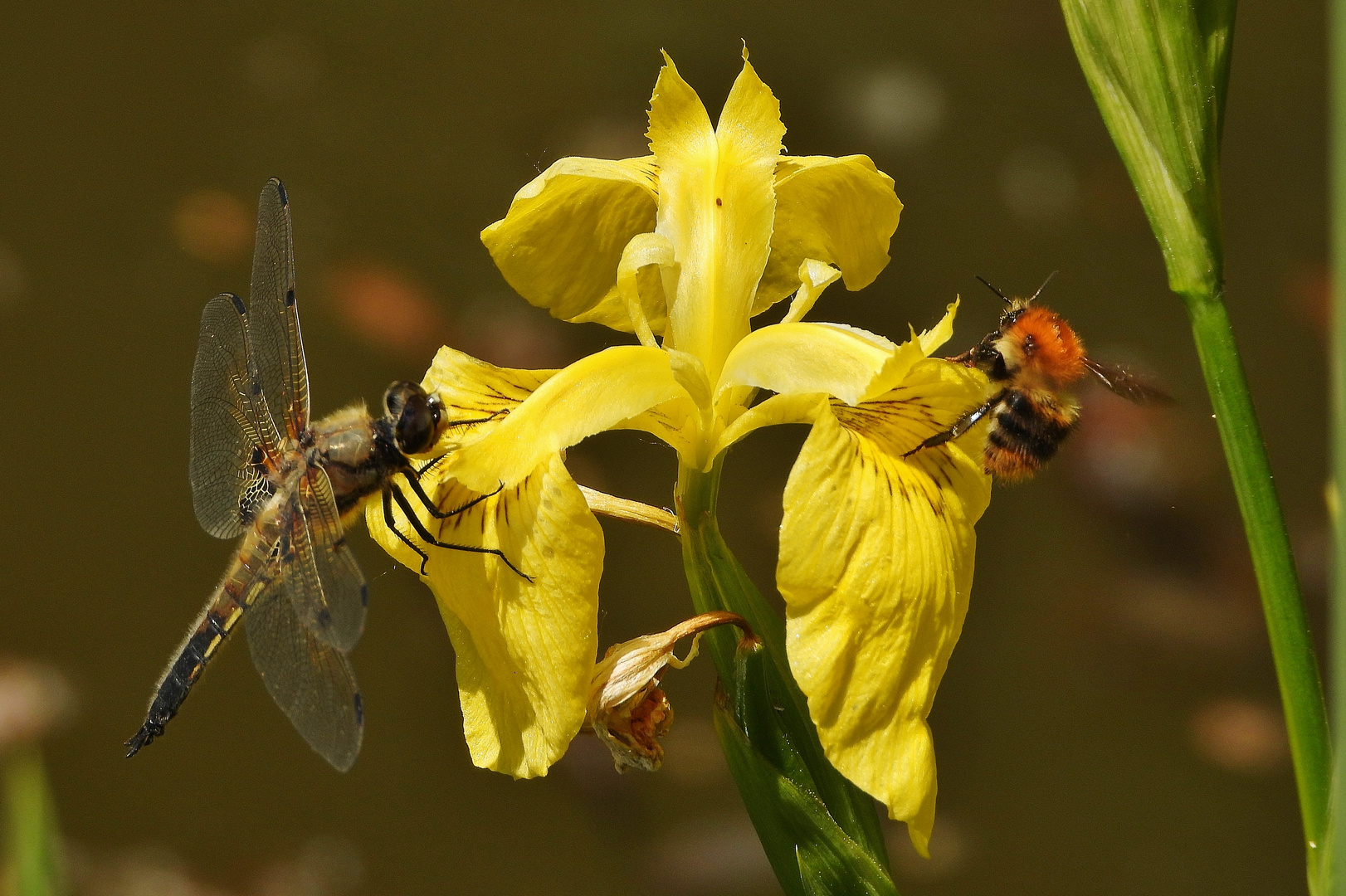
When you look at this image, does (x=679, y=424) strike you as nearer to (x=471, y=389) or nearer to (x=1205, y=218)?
(x=471, y=389)

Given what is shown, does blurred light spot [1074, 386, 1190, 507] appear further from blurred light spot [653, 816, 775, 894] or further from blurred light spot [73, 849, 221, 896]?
blurred light spot [73, 849, 221, 896]

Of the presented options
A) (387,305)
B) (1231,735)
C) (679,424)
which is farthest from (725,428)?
(1231,735)

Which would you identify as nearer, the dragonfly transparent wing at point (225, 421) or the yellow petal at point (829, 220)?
the yellow petal at point (829, 220)

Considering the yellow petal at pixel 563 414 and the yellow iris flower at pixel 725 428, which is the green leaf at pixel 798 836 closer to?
the yellow iris flower at pixel 725 428

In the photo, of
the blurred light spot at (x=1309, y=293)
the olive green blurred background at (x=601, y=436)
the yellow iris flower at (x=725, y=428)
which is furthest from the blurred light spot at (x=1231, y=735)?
the yellow iris flower at (x=725, y=428)

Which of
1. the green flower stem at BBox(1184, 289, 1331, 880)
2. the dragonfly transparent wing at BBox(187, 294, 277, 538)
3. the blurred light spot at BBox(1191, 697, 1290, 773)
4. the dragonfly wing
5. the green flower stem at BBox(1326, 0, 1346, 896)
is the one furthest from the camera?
the blurred light spot at BBox(1191, 697, 1290, 773)

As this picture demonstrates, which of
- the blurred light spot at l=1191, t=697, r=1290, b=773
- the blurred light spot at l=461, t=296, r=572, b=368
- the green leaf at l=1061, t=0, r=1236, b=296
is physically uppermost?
the green leaf at l=1061, t=0, r=1236, b=296

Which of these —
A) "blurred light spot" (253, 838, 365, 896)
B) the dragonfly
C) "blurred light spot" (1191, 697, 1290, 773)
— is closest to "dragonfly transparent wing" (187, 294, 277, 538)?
the dragonfly
